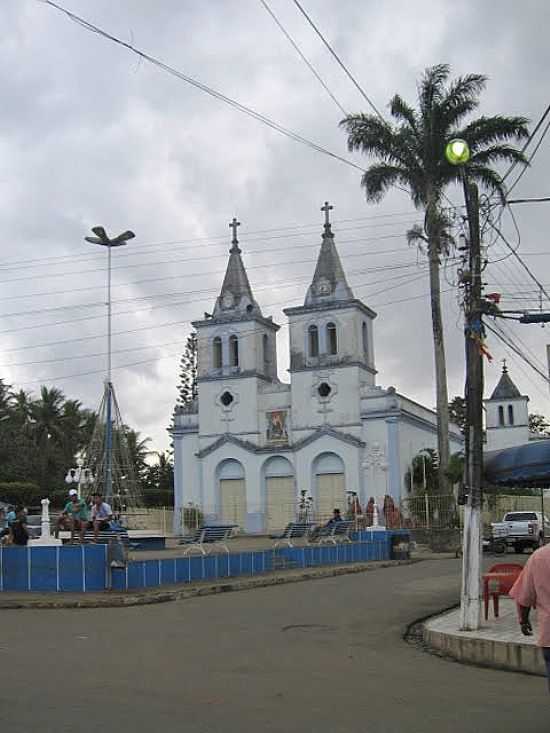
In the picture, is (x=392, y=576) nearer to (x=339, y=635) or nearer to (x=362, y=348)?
→ (x=339, y=635)

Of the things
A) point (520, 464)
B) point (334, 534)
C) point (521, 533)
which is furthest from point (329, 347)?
point (520, 464)

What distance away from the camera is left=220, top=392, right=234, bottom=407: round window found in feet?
168

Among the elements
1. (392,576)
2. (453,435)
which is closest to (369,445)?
(453,435)

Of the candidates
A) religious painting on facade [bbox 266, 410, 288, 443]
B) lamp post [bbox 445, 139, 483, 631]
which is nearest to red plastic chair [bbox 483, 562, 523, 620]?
lamp post [bbox 445, 139, 483, 631]

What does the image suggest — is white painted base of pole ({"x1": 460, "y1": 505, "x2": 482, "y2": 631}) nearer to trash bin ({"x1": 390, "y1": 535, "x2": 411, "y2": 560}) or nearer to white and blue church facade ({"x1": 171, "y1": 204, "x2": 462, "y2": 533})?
trash bin ({"x1": 390, "y1": 535, "x2": 411, "y2": 560})

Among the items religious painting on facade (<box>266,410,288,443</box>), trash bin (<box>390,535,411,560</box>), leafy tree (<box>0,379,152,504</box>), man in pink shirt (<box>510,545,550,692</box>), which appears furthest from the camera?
leafy tree (<box>0,379,152,504</box>)

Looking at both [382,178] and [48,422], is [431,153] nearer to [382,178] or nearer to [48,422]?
[382,178]

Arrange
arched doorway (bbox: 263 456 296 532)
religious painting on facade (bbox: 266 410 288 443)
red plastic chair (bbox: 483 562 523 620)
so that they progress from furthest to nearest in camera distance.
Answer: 1. religious painting on facade (bbox: 266 410 288 443)
2. arched doorway (bbox: 263 456 296 532)
3. red plastic chair (bbox: 483 562 523 620)

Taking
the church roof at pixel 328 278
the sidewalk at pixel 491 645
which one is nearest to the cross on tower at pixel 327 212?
the church roof at pixel 328 278

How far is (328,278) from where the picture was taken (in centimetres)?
5006

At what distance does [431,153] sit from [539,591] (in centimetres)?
3148

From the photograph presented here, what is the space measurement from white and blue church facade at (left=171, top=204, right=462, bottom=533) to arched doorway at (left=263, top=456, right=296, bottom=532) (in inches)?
2.0

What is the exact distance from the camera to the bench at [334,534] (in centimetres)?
2881

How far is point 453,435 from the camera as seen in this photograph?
57.3 m
